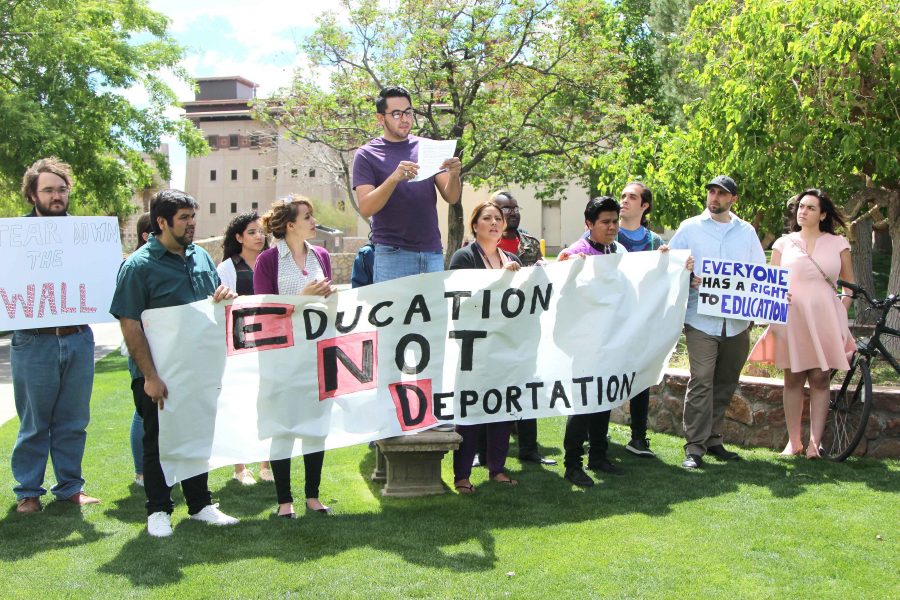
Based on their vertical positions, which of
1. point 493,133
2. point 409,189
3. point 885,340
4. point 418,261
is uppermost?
point 493,133

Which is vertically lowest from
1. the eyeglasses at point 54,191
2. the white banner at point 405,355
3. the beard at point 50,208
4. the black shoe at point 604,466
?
the black shoe at point 604,466

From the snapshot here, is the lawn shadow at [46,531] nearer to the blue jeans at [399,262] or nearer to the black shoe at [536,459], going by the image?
the blue jeans at [399,262]

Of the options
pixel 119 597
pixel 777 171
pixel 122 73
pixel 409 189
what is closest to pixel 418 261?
pixel 409 189

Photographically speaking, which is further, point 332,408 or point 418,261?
point 418,261

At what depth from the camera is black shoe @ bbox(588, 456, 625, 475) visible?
261 inches

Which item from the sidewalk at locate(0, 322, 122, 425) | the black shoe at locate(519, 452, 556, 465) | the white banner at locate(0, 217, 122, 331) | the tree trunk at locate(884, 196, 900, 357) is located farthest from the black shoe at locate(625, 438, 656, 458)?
the sidewalk at locate(0, 322, 122, 425)

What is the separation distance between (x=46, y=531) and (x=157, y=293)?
1.52 m

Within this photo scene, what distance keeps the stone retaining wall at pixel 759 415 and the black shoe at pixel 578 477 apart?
1.80 meters

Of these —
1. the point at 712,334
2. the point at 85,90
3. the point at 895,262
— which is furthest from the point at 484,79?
the point at 712,334

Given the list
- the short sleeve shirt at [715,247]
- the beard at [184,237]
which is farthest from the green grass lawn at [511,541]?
the beard at [184,237]

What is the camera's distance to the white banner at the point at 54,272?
577 cm

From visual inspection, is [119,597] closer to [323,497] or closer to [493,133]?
[323,497]

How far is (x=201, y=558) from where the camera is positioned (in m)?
4.85

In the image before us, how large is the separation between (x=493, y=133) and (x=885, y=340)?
A: 1220 cm
